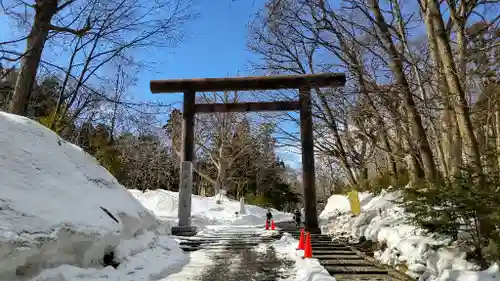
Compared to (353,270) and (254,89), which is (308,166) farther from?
(353,270)

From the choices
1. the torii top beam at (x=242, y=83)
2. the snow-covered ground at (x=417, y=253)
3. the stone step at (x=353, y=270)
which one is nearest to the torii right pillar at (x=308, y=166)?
the torii top beam at (x=242, y=83)

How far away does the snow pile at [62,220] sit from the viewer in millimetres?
4535

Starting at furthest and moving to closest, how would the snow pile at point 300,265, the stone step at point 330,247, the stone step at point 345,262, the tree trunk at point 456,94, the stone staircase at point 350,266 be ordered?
the stone step at point 330,247 < the stone step at point 345,262 < the stone staircase at point 350,266 < the snow pile at point 300,265 < the tree trunk at point 456,94

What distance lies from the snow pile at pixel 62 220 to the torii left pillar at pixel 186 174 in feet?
15.5

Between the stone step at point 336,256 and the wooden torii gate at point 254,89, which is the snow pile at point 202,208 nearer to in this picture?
the wooden torii gate at point 254,89

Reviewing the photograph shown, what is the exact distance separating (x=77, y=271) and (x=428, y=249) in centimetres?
520

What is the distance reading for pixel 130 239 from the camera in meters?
7.15

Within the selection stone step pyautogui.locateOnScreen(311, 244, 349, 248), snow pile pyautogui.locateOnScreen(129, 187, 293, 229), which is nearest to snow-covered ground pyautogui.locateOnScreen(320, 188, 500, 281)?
stone step pyautogui.locateOnScreen(311, 244, 349, 248)

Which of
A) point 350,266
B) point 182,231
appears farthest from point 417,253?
point 182,231

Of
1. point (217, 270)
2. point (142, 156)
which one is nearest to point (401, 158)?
point (217, 270)

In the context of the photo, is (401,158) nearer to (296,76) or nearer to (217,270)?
(296,76)

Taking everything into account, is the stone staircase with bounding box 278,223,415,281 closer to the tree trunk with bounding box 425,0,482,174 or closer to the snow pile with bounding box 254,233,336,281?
the snow pile with bounding box 254,233,336,281

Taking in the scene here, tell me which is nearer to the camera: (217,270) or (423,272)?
(423,272)

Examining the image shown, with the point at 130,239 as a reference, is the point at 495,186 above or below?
above
